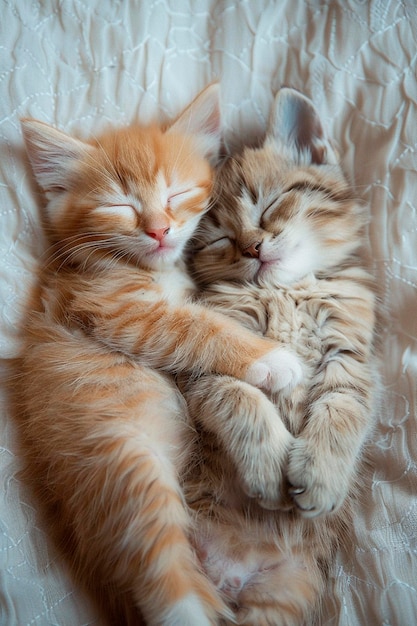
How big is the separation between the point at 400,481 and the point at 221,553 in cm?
40

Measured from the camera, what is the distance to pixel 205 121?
1375 mm

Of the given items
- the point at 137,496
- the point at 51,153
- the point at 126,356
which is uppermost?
the point at 51,153

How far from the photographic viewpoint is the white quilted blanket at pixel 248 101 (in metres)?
1.10

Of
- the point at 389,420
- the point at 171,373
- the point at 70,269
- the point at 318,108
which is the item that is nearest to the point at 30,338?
the point at 70,269

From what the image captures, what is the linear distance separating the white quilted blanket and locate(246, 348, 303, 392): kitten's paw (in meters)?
0.26

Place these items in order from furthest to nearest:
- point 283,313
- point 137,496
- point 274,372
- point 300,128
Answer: point 300,128 < point 283,313 < point 274,372 < point 137,496

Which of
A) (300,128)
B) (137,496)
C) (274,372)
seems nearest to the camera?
(137,496)

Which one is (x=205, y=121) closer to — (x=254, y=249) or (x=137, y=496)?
(x=254, y=249)

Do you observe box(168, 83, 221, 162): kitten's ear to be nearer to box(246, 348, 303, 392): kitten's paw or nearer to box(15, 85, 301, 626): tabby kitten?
box(15, 85, 301, 626): tabby kitten

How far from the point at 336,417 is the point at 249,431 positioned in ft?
0.60

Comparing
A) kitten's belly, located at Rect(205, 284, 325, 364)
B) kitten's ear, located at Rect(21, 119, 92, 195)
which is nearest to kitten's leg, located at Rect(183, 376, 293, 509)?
kitten's belly, located at Rect(205, 284, 325, 364)

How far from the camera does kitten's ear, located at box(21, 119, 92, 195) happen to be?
121 cm

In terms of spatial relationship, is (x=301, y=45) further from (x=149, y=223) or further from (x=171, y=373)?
(x=171, y=373)

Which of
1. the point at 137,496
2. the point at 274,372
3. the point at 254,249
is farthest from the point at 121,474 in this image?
the point at 254,249
